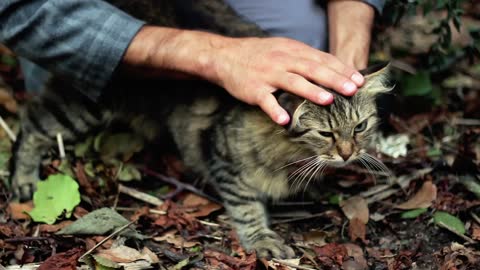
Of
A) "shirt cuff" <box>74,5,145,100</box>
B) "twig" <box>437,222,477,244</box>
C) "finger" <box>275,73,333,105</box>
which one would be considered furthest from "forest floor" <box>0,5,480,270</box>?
"finger" <box>275,73,333,105</box>

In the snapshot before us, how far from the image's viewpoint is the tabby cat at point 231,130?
8.13 feet

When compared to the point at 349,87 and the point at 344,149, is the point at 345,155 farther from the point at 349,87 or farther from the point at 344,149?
the point at 349,87

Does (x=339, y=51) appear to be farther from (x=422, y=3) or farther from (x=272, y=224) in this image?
(x=272, y=224)

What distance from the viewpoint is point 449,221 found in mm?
2584

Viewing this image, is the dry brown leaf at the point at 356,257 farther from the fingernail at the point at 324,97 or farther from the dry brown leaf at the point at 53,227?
the dry brown leaf at the point at 53,227

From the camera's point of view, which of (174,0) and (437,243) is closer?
(437,243)

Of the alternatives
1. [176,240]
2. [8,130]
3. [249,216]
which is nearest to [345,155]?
[249,216]

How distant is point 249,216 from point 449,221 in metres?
0.81

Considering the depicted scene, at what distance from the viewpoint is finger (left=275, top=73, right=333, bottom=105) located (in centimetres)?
220

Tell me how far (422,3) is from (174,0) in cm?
117

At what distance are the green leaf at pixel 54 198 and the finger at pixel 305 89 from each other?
107 cm

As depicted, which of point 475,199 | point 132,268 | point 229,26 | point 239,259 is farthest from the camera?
point 229,26

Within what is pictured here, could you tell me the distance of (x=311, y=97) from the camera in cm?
221

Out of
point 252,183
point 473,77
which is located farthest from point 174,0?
point 473,77
